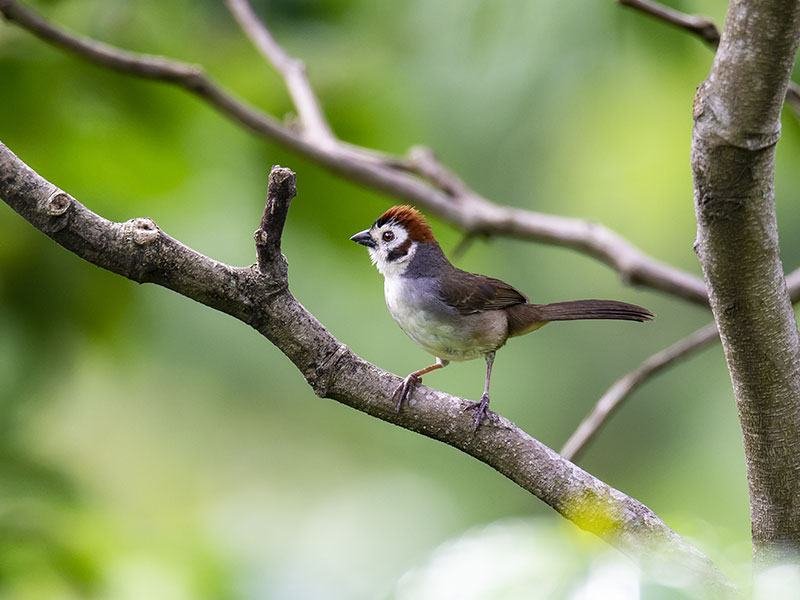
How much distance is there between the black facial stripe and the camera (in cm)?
401

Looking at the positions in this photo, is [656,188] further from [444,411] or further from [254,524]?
[444,411]

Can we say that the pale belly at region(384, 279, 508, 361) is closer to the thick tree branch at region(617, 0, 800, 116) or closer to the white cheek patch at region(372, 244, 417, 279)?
Answer: the white cheek patch at region(372, 244, 417, 279)

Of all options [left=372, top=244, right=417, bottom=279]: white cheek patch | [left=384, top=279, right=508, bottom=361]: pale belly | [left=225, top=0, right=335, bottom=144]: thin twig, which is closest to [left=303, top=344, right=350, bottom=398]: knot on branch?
[left=384, top=279, right=508, bottom=361]: pale belly

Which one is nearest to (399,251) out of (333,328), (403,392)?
(403,392)

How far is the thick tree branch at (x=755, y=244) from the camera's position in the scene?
1.75 meters

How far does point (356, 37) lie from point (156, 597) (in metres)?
2.83

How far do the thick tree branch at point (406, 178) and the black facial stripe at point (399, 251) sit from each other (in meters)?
0.33

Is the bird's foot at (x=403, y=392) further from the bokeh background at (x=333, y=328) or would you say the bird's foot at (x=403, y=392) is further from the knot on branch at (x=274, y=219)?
the bokeh background at (x=333, y=328)

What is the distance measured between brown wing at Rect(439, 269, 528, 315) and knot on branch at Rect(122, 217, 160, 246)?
177 cm

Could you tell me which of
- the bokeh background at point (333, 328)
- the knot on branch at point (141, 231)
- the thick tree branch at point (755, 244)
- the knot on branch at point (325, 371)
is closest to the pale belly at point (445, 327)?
the bokeh background at point (333, 328)

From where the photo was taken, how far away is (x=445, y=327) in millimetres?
3605

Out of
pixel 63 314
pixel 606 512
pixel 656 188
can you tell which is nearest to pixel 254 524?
pixel 63 314

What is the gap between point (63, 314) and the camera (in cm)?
436

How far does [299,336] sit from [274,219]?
291 millimetres
